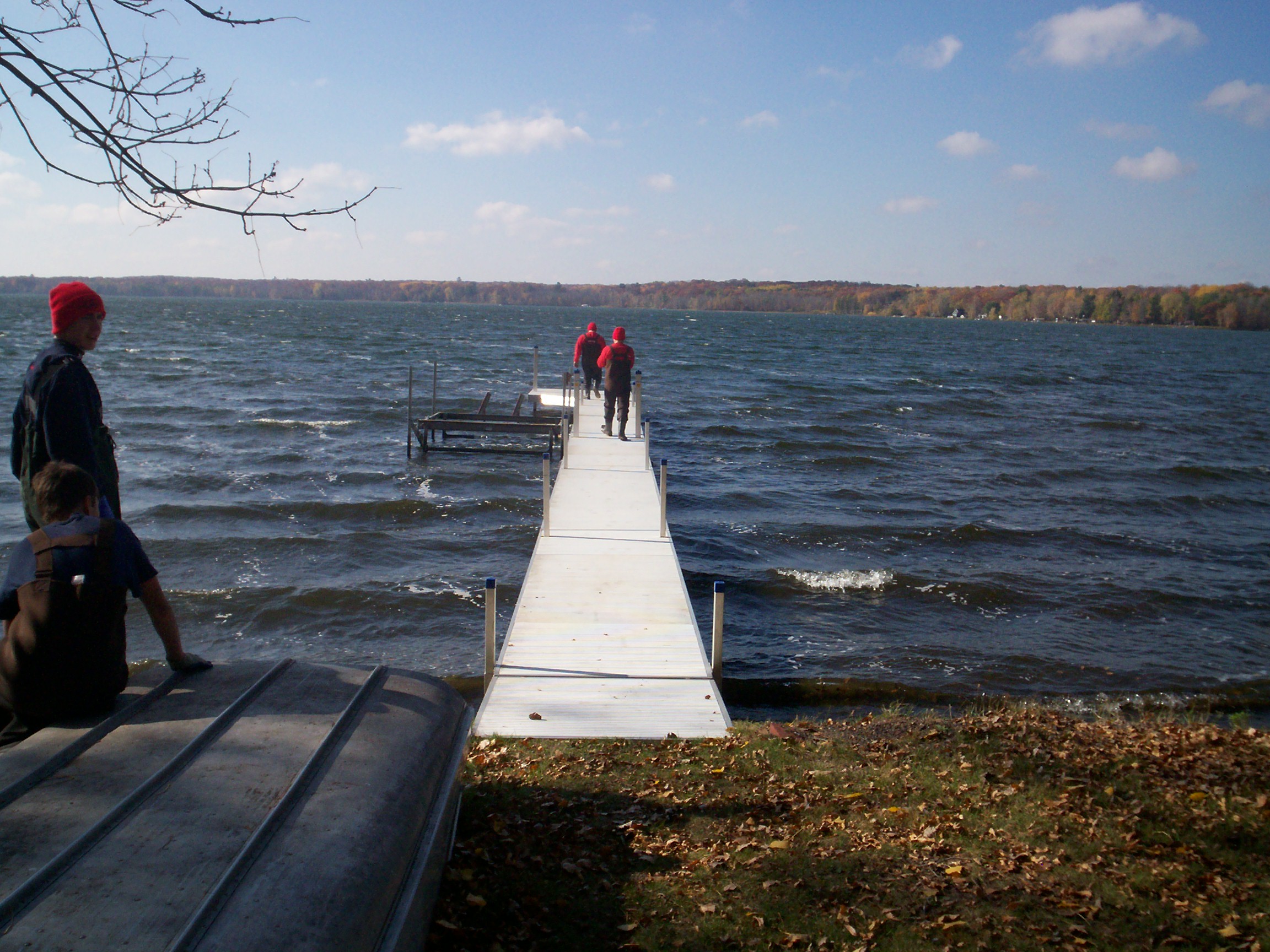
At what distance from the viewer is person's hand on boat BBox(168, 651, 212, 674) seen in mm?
3867

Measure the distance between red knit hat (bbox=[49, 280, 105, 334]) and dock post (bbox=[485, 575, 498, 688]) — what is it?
3834mm

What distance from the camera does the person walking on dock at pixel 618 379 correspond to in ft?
54.5

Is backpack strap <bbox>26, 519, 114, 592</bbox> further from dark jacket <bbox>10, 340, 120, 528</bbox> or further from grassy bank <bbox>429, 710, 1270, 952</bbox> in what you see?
grassy bank <bbox>429, 710, 1270, 952</bbox>

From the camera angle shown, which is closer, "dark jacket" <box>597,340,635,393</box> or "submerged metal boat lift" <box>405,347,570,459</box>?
"dark jacket" <box>597,340,635,393</box>

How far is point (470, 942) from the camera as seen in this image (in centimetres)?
375

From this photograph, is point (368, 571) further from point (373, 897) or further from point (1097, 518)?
point (1097, 518)

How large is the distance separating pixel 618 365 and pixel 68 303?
505 inches

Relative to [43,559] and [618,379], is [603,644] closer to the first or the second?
[43,559]

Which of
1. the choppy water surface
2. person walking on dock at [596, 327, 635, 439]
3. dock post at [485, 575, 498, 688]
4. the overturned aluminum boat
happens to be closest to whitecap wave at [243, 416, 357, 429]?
the choppy water surface

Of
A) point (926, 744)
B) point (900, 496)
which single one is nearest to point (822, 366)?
point (900, 496)

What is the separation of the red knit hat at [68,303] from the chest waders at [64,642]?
1.21m

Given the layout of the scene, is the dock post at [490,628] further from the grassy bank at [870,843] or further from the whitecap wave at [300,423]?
the whitecap wave at [300,423]

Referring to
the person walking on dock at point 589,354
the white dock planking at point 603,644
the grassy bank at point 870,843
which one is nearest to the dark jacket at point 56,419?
the grassy bank at point 870,843

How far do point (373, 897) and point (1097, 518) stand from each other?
1850cm
